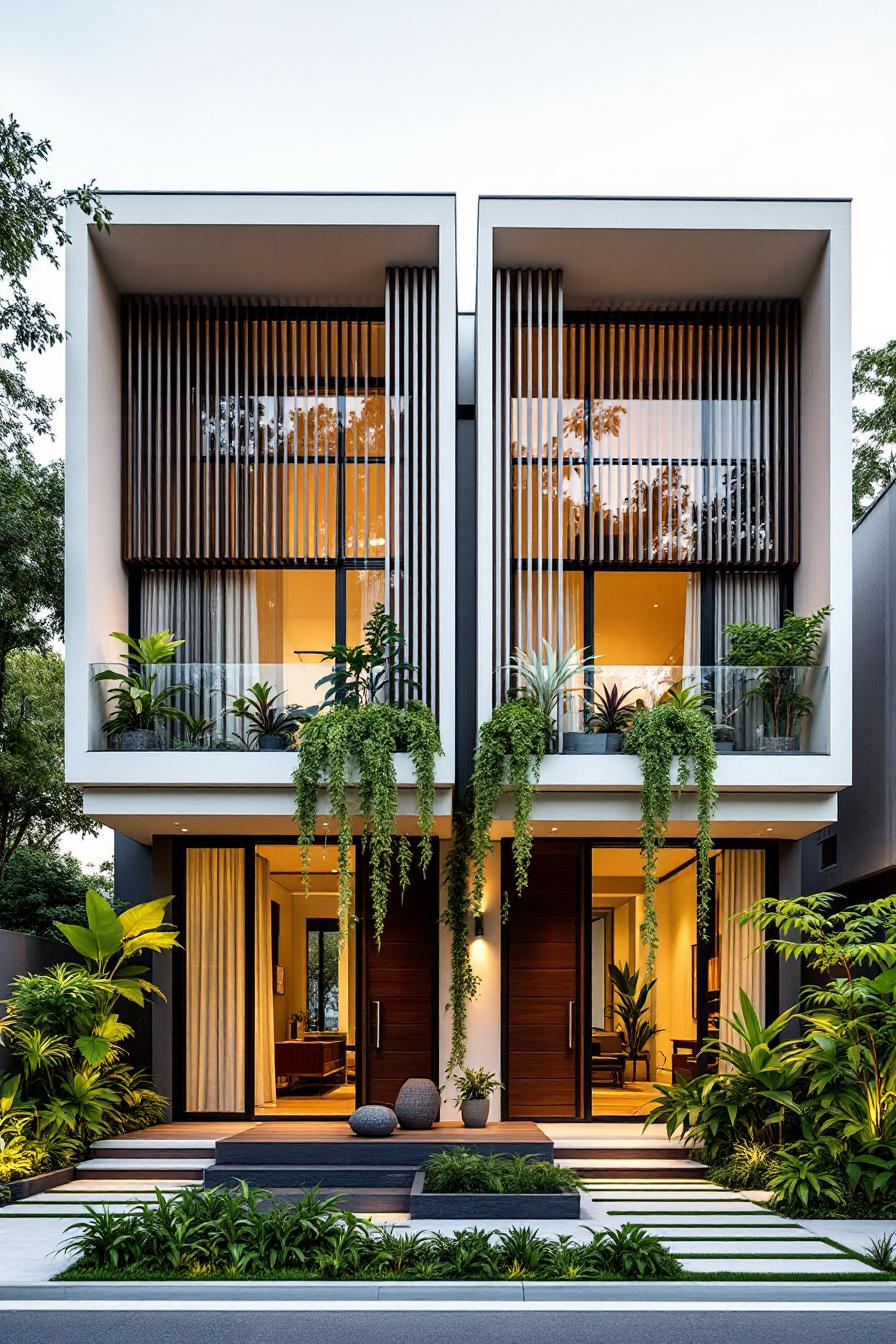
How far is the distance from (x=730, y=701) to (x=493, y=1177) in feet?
17.8

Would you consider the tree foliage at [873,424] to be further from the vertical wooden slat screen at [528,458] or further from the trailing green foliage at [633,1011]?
the vertical wooden slat screen at [528,458]

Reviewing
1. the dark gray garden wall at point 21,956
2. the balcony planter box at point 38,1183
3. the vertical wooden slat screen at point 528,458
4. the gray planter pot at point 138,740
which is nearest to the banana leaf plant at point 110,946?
the dark gray garden wall at point 21,956

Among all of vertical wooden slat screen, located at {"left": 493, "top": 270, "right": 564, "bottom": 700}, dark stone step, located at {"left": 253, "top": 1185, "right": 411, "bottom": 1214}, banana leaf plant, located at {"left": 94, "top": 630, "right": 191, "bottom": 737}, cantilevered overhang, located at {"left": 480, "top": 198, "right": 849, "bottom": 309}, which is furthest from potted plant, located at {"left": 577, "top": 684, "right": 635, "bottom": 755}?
dark stone step, located at {"left": 253, "top": 1185, "right": 411, "bottom": 1214}

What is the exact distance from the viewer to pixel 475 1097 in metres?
13.0

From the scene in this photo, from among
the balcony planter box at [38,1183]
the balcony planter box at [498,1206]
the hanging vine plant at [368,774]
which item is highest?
the hanging vine plant at [368,774]

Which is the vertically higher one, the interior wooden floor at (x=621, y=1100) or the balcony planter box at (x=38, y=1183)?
the balcony planter box at (x=38, y=1183)

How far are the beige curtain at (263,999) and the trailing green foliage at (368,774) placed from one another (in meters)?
2.57

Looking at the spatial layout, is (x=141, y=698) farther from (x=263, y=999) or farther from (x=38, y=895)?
(x=38, y=895)

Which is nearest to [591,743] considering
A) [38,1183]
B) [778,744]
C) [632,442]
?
[778,744]

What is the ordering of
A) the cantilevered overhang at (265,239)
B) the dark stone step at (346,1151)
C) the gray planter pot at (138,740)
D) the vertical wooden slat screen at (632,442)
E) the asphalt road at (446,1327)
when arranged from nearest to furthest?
the asphalt road at (446,1327), the dark stone step at (346,1151), the gray planter pot at (138,740), the cantilevered overhang at (265,239), the vertical wooden slat screen at (632,442)

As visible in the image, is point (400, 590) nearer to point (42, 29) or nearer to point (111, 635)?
point (111, 635)

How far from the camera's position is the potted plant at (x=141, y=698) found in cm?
1306

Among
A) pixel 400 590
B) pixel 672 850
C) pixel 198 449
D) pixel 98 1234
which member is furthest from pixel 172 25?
pixel 98 1234

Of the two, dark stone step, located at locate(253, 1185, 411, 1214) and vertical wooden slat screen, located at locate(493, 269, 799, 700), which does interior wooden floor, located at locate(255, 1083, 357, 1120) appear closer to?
dark stone step, located at locate(253, 1185, 411, 1214)
